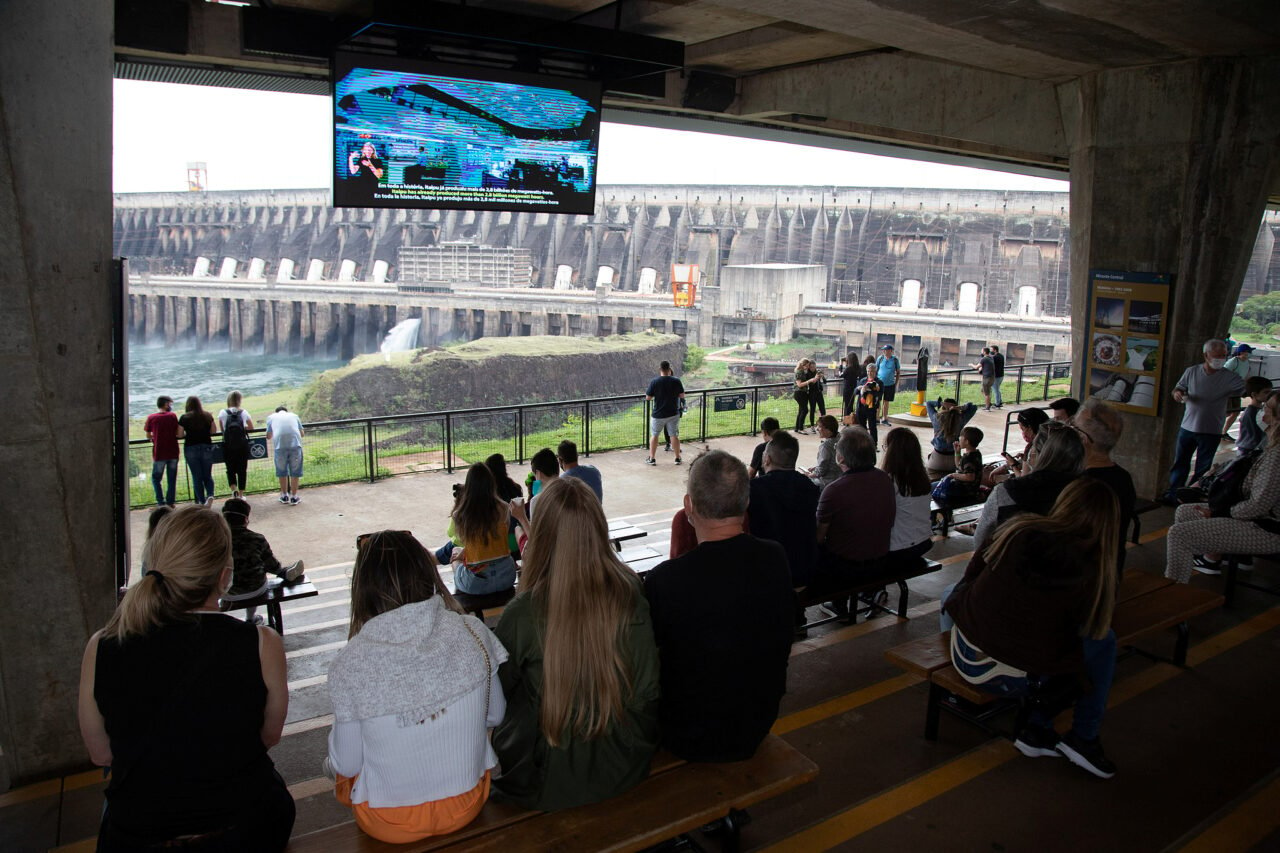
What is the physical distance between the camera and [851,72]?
10320 mm

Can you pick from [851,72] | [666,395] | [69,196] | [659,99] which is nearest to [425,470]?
[666,395]

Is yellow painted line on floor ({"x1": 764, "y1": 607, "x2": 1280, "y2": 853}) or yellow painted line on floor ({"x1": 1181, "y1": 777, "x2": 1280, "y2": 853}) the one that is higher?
yellow painted line on floor ({"x1": 1181, "y1": 777, "x2": 1280, "y2": 853})

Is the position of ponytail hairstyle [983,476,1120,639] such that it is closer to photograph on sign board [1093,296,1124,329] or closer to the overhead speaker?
photograph on sign board [1093,296,1124,329]

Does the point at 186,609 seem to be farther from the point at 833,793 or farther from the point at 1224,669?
the point at 1224,669

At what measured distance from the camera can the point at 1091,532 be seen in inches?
→ 137

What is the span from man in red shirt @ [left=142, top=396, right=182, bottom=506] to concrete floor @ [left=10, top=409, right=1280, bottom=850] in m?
4.94

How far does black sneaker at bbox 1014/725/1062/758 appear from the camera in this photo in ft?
12.7

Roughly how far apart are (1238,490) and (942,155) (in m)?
10.5

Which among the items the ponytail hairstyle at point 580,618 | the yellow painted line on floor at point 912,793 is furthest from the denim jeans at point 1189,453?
the ponytail hairstyle at point 580,618

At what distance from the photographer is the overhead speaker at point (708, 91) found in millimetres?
10477

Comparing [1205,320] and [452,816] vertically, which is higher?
[1205,320]

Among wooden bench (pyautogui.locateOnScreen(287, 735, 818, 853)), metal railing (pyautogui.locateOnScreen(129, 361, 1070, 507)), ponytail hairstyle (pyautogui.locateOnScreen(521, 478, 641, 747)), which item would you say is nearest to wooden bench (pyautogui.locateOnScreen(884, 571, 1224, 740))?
wooden bench (pyautogui.locateOnScreen(287, 735, 818, 853))

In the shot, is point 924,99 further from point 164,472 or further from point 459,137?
point 164,472

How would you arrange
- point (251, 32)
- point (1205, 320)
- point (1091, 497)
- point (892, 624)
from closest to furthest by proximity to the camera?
point (1091, 497), point (892, 624), point (251, 32), point (1205, 320)
